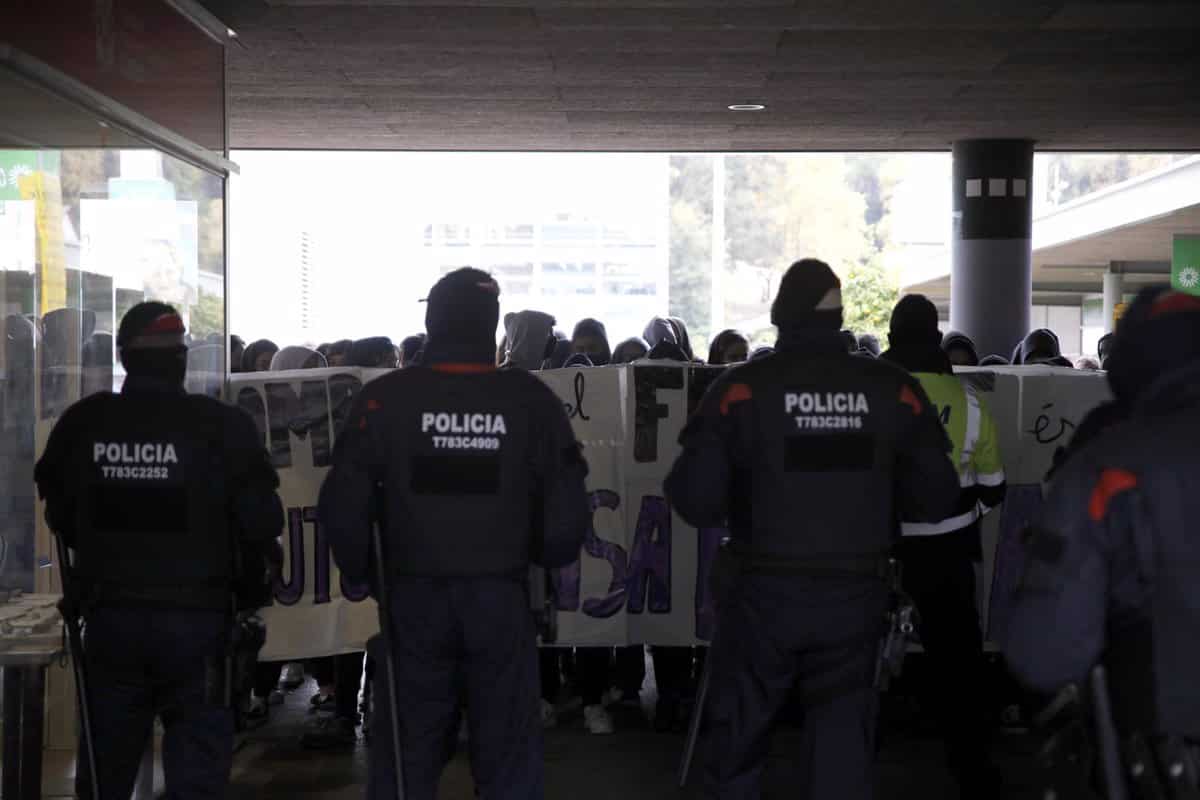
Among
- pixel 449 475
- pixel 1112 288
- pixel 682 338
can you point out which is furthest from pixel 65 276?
pixel 1112 288

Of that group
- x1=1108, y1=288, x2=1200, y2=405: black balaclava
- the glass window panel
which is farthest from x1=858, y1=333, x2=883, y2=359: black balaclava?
x1=1108, y1=288, x2=1200, y2=405: black balaclava

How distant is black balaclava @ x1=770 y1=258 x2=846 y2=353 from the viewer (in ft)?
16.7

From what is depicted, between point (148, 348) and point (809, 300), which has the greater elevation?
point (809, 300)

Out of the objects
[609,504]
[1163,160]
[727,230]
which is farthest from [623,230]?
[609,504]

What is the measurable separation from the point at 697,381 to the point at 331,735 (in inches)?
104

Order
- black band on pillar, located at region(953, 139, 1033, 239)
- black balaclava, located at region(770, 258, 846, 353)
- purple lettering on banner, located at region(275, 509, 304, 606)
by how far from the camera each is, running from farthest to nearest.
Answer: black band on pillar, located at region(953, 139, 1033, 239) → purple lettering on banner, located at region(275, 509, 304, 606) → black balaclava, located at region(770, 258, 846, 353)

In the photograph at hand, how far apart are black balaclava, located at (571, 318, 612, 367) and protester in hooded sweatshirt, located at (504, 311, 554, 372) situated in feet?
0.65

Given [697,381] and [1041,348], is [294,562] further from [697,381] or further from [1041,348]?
[1041,348]

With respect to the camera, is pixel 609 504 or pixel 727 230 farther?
pixel 727 230

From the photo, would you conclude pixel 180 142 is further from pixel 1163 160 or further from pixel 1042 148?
pixel 1163 160

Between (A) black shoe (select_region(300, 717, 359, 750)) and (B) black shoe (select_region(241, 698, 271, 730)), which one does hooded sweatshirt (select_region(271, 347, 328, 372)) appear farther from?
(A) black shoe (select_region(300, 717, 359, 750))

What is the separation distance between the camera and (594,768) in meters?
7.01

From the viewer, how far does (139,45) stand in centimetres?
681

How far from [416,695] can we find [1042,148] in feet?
40.6
